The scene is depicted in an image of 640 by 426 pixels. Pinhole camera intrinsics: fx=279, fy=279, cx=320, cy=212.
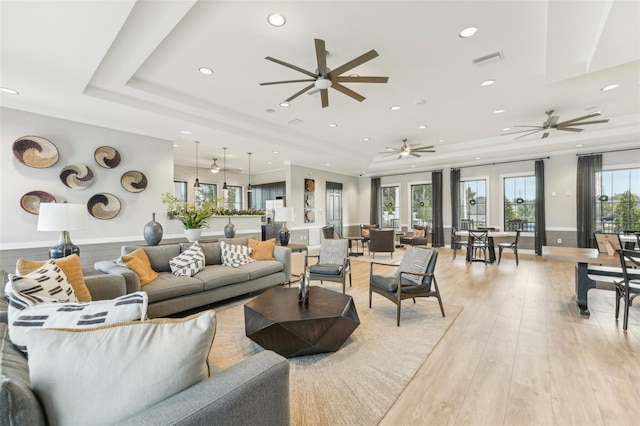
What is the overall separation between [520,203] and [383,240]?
14.4 feet

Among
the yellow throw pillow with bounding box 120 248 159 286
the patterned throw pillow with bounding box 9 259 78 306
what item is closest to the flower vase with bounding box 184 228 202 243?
the yellow throw pillow with bounding box 120 248 159 286

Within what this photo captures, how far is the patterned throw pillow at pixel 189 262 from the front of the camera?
11.9 feet

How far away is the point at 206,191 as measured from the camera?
389 inches

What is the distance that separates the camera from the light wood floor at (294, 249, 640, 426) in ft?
5.87

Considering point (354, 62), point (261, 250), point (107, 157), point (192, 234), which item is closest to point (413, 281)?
point (261, 250)

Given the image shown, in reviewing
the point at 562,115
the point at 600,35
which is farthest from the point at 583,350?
the point at 562,115

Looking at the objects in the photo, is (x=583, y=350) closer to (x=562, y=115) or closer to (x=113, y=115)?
(x=562, y=115)

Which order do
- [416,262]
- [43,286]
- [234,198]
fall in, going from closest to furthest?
[43,286], [416,262], [234,198]

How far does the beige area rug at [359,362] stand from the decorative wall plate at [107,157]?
3295 millimetres

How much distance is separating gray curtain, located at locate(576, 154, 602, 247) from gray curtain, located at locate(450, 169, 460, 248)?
289cm

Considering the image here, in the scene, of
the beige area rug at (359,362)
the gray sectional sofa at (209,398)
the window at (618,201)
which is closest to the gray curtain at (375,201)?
the window at (618,201)

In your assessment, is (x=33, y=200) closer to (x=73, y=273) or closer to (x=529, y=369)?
(x=73, y=273)

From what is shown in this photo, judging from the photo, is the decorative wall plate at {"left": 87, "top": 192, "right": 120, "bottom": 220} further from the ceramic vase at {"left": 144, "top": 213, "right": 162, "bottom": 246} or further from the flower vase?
the flower vase

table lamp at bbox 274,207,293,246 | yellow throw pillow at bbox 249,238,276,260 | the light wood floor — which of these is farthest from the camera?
table lamp at bbox 274,207,293,246
